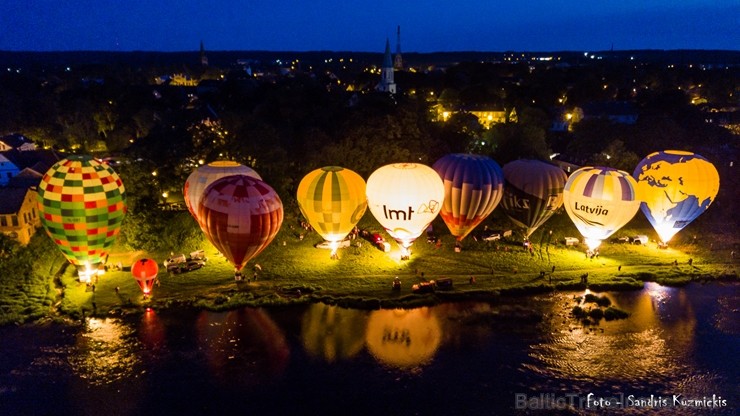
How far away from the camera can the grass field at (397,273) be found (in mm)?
18109

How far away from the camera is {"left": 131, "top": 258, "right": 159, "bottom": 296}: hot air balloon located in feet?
58.1

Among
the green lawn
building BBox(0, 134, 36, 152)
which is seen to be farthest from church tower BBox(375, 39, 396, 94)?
the green lawn

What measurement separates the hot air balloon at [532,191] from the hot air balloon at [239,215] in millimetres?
9616

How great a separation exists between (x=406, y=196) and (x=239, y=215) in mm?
5985

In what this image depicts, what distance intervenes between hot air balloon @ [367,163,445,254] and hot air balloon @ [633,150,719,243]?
342 inches

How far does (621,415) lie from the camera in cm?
1254

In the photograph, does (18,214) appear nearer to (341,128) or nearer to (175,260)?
(175,260)

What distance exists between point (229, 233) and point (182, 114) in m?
36.1

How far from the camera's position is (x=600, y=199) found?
68.0 ft

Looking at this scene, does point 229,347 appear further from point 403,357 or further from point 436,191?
point 436,191

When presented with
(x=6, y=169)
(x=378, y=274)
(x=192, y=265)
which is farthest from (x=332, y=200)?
(x=6, y=169)

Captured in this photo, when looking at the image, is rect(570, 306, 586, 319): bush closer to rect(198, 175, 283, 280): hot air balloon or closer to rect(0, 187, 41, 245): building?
rect(198, 175, 283, 280): hot air balloon

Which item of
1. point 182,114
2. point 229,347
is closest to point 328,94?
point 182,114

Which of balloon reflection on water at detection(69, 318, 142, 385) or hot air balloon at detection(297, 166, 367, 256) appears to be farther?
hot air balloon at detection(297, 166, 367, 256)
